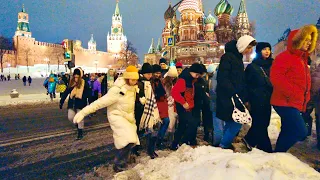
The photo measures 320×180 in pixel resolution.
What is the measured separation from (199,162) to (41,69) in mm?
72332

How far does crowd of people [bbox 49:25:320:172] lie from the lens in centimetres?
350

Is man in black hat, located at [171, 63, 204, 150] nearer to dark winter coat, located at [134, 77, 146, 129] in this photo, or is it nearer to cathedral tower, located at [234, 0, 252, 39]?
dark winter coat, located at [134, 77, 146, 129]

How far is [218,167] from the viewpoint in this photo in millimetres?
2855

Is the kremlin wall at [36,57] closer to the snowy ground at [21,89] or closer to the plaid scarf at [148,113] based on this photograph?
the snowy ground at [21,89]

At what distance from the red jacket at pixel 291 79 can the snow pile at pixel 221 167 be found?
2.59ft

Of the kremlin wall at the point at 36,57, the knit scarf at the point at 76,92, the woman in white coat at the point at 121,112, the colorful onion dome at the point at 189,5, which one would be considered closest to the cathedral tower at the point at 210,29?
the colorful onion dome at the point at 189,5

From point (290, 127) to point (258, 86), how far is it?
35.6 inches

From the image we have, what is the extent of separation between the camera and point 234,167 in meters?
2.72

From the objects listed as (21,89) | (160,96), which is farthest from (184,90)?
(21,89)

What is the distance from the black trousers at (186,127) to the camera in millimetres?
4727

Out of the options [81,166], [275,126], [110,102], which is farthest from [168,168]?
[275,126]

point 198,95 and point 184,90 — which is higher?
point 184,90

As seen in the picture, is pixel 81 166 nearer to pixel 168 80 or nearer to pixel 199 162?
pixel 199 162

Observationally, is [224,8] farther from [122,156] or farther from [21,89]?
[122,156]
